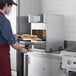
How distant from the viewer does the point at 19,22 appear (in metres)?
3.24

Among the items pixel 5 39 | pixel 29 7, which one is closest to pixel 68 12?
pixel 29 7

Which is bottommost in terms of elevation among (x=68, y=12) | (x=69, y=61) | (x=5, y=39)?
(x=69, y=61)

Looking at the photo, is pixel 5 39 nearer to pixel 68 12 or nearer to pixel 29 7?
pixel 29 7

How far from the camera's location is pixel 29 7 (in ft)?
11.1

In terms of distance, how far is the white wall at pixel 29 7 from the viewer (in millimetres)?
3284

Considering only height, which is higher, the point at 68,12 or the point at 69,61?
the point at 68,12

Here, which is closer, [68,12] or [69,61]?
[69,61]

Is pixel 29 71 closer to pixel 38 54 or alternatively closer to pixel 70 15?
pixel 38 54

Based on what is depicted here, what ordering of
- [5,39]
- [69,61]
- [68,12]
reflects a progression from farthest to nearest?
1. [68,12]
2. [69,61]
3. [5,39]

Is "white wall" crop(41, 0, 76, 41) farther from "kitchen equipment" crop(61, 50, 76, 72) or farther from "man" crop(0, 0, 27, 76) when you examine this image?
"man" crop(0, 0, 27, 76)

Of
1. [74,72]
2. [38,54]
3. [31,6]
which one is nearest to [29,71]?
[38,54]

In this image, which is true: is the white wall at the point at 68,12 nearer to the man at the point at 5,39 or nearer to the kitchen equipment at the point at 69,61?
the kitchen equipment at the point at 69,61

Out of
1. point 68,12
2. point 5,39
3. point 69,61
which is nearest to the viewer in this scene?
point 5,39

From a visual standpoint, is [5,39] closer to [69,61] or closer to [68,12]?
[69,61]
